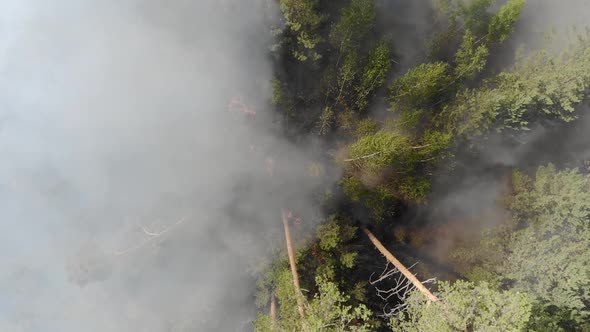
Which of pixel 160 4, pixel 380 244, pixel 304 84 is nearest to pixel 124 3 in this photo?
pixel 160 4

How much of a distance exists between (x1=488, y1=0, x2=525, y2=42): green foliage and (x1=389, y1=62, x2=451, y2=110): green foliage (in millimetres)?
1556

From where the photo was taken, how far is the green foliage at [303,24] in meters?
8.96

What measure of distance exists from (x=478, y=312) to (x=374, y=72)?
6.63 meters

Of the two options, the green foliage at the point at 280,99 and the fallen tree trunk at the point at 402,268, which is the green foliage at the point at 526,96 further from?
the green foliage at the point at 280,99

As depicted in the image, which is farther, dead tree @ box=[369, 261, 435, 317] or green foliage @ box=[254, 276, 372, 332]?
dead tree @ box=[369, 261, 435, 317]

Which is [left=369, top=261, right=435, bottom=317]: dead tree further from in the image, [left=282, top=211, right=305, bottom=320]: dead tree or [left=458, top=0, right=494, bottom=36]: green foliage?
[left=458, top=0, right=494, bottom=36]: green foliage

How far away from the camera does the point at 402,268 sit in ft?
31.0

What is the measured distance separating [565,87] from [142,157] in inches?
516

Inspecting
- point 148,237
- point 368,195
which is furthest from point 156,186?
point 368,195

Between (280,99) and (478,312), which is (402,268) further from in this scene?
(280,99)

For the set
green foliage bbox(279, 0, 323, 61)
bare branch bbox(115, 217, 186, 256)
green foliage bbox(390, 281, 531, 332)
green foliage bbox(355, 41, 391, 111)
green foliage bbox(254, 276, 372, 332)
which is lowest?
green foliage bbox(390, 281, 531, 332)

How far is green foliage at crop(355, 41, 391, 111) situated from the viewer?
9383 mm

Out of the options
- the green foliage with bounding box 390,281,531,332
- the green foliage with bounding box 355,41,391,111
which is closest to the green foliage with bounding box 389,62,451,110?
the green foliage with bounding box 355,41,391,111

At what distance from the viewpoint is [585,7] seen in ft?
33.2
